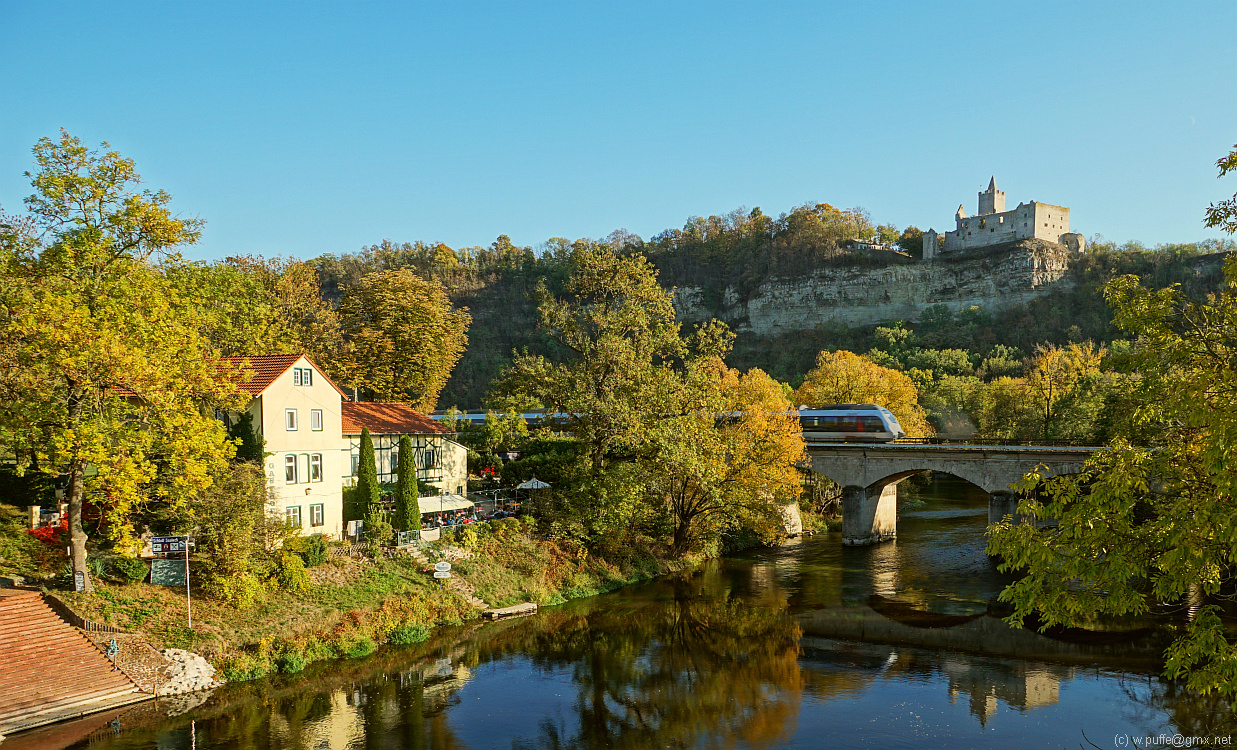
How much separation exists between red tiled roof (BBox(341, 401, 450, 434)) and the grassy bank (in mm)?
6974

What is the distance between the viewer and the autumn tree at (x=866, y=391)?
59594 millimetres

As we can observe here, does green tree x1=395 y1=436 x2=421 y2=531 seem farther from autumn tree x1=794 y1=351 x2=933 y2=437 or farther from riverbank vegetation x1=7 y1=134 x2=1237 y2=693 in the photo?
autumn tree x1=794 y1=351 x2=933 y2=437

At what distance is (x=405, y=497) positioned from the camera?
101 ft

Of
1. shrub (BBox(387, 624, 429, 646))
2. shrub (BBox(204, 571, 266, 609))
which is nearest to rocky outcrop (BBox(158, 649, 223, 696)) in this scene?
shrub (BBox(204, 571, 266, 609))

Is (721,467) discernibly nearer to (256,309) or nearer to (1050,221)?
(256,309)

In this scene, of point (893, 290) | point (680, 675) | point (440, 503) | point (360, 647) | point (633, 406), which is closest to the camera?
point (680, 675)

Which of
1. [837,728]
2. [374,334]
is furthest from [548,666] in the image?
[374,334]

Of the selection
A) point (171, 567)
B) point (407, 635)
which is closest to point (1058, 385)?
point (407, 635)

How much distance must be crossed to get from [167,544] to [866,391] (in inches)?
1926

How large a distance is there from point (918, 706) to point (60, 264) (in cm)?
2746

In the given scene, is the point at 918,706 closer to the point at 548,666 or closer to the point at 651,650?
the point at 651,650

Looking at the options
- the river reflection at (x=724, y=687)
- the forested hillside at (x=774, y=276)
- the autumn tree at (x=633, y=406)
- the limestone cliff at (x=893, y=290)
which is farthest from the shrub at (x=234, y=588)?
the limestone cliff at (x=893, y=290)

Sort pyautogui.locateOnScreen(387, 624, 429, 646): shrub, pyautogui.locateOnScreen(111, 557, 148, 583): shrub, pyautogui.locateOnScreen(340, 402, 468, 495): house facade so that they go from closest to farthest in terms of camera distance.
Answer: pyautogui.locateOnScreen(111, 557, 148, 583): shrub, pyautogui.locateOnScreen(387, 624, 429, 646): shrub, pyautogui.locateOnScreen(340, 402, 468, 495): house facade

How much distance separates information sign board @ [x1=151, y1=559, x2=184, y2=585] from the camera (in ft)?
79.4
